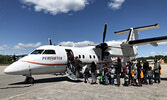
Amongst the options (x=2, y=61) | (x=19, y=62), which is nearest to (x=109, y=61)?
(x=19, y=62)

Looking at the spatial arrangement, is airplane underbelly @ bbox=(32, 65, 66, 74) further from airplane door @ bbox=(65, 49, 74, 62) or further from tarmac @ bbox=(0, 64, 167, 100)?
tarmac @ bbox=(0, 64, 167, 100)

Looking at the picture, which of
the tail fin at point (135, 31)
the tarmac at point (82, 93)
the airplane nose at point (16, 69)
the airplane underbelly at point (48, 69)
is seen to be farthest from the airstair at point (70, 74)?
the tail fin at point (135, 31)

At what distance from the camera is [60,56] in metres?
11.5

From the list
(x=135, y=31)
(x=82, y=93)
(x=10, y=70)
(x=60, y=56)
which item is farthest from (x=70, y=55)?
(x=135, y=31)

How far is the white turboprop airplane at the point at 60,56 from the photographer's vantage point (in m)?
9.44

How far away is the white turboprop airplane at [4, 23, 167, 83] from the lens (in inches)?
372

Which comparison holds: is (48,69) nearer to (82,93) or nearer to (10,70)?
(10,70)

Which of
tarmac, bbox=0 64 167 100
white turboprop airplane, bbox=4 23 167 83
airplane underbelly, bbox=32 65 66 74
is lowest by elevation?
tarmac, bbox=0 64 167 100

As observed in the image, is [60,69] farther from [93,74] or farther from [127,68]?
[127,68]

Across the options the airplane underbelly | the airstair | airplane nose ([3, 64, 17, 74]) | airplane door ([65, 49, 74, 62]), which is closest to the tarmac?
airplane nose ([3, 64, 17, 74])

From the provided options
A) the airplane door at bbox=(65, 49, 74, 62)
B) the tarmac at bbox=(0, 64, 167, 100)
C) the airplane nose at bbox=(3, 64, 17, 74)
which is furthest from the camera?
the airplane door at bbox=(65, 49, 74, 62)

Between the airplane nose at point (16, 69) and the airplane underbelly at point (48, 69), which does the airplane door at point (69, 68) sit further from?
the airplane nose at point (16, 69)

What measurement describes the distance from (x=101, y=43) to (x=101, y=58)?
1.81 metres

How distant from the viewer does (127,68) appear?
30.7 ft
